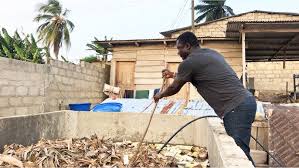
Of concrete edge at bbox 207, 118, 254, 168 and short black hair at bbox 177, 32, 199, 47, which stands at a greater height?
short black hair at bbox 177, 32, 199, 47

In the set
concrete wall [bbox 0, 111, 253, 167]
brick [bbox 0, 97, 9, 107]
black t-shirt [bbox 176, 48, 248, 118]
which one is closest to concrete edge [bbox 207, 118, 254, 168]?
black t-shirt [bbox 176, 48, 248, 118]

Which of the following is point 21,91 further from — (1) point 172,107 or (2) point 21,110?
(1) point 172,107

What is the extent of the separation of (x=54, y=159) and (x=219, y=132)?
1.97 meters

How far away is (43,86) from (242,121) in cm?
633

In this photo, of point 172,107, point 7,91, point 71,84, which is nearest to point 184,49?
point 7,91

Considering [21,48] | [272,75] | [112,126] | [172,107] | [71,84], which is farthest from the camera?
[272,75]

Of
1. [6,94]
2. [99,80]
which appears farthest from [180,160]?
[99,80]

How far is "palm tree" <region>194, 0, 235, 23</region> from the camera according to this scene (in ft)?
123

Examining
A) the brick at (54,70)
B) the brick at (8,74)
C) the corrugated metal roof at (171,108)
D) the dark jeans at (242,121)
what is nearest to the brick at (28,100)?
the brick at (8,74)

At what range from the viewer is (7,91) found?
7.15 m

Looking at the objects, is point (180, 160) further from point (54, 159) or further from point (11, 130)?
point (11, 130)

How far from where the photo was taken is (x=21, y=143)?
4.92 meters

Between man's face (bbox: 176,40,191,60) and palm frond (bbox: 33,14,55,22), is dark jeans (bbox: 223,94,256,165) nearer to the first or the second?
man's face (bbox: 176,40,191,60)

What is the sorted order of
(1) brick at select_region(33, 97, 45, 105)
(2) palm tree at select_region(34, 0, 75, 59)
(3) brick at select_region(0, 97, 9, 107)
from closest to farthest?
(3) brick at select_region(0, 97, 9, 107) → (1) brick at select_region(33, 97, 45, 105) → (2) palm tree at select_region(34, 0, 75, 59)
